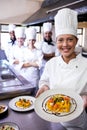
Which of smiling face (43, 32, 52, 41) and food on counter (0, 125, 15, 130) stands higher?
smiling face (43, 32, 52, 41)

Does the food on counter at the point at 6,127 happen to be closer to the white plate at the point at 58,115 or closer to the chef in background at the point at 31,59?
the white plate at the point at 58,115

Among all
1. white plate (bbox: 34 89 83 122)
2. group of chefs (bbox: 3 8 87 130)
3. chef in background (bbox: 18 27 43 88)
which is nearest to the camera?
white plate (bbox: 34 89 83 122)

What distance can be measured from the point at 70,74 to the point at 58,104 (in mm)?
279

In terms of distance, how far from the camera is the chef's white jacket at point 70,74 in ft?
3.82

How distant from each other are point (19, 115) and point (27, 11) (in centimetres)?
581

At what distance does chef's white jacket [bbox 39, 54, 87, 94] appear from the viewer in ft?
3.82

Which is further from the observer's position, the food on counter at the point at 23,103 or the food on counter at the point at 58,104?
the food on counter at the point at 23,103

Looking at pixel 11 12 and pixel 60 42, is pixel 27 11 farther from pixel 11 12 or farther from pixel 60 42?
pixel 60 42

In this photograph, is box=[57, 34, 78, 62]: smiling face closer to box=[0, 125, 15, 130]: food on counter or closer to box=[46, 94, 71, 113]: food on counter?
box=[46, 94, 71, 113]: food on counter

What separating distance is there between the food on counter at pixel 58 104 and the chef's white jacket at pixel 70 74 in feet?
0.59

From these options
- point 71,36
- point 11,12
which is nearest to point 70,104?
point 71,36

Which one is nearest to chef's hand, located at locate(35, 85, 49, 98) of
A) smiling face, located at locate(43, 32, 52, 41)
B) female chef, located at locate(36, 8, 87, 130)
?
female chef, located at locate(36, 8, 87, 130)

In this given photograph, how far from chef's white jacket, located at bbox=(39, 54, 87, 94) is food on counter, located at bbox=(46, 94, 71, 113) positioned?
7.1 inches

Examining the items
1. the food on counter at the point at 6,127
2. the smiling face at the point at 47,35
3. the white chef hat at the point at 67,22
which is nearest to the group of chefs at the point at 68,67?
the white chef hat at the point at 67,22
